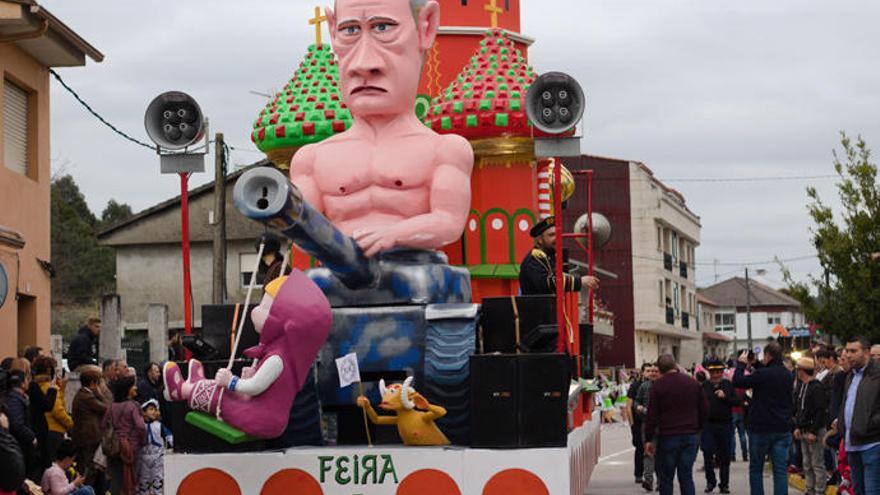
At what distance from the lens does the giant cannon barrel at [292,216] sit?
25.2 ft

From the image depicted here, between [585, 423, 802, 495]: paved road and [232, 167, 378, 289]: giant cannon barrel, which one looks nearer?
[232, 167, 378, 289]: giant cannon barrel

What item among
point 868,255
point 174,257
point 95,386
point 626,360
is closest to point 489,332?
point 95,386

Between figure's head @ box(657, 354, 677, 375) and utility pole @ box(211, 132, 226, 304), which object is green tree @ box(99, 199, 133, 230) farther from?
figure's head @ box(657, 354, 677, 375)

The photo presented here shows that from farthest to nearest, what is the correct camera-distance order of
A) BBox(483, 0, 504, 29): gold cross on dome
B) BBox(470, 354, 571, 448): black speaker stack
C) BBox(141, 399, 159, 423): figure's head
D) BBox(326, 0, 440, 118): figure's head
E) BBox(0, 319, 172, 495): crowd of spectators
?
BBox(483, 0, 504, 29): gold cross on dome → BBox(141, 399, 159, 423): figure's head → BBox(0, 319, 172, 495): crowd of spectators → BBox(326, 0, 440, 118): figure's head → BBox(470, 354, 571, 448): black speaker stack

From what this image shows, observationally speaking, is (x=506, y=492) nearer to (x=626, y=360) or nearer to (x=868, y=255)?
(x=868, y=255)

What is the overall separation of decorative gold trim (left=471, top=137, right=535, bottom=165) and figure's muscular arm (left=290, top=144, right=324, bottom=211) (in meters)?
3.19

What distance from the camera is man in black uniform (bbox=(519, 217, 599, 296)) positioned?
1145 centimetres

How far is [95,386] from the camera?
14266mm

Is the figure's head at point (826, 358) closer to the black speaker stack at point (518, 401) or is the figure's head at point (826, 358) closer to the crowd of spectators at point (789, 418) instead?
the crowd of spectators at point (789, 418)

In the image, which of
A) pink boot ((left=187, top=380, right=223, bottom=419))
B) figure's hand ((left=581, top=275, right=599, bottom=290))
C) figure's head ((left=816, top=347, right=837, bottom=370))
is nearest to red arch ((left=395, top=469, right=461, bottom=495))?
pink boot ((left=187, top=380, right=223, bottom=419))

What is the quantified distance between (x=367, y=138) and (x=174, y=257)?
34.7m

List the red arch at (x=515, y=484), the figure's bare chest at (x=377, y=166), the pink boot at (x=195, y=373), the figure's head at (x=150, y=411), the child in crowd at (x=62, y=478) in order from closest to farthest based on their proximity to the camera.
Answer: the pink boot at (x=195, y=373) → the red arch at (x=515, y=484) → the figure's bare chest at (x=377, y=166) → the child in crowd at (x=62, y=478) → the figure's head at (x=150, y=411)

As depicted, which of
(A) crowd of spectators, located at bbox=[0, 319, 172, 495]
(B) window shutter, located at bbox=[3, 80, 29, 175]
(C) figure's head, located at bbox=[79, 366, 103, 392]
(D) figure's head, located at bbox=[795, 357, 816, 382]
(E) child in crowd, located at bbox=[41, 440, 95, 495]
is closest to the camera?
(E) child in crowd, located at bbox=[41, 440, 95, 495]

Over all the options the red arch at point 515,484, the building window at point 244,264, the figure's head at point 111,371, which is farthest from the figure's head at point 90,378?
the building window at point 244,264
